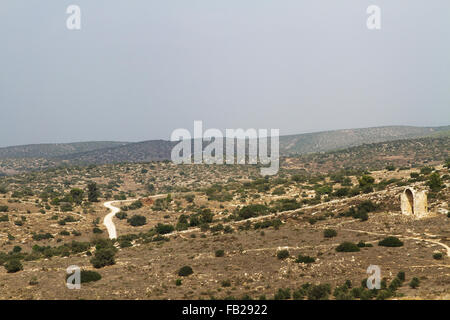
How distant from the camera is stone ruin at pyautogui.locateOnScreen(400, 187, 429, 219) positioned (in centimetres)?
3191

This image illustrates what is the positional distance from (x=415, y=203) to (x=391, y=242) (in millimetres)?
8356

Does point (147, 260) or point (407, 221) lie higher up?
point (407, 221)

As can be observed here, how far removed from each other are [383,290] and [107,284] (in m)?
14.9

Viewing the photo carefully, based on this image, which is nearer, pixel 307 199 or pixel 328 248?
pixel 328 248

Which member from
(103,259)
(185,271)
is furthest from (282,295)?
(103,259)

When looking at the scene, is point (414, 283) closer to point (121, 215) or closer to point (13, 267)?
point (13, 267)

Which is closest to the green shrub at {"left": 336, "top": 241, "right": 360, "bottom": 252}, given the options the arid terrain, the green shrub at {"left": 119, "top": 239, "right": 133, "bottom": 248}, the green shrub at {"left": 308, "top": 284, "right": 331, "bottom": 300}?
the arid terrain

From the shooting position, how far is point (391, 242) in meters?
25.5

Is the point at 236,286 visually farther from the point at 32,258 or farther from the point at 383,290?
the point at 32,258

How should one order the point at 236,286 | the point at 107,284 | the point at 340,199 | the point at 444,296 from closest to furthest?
the point at 444,296 < the point at 236,286 < the point at 107,284 < the point at 340,199

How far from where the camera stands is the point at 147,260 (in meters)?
28.5

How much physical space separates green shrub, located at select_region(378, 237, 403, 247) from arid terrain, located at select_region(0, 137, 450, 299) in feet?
0.68

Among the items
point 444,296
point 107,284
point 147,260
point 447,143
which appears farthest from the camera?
point 447,143
